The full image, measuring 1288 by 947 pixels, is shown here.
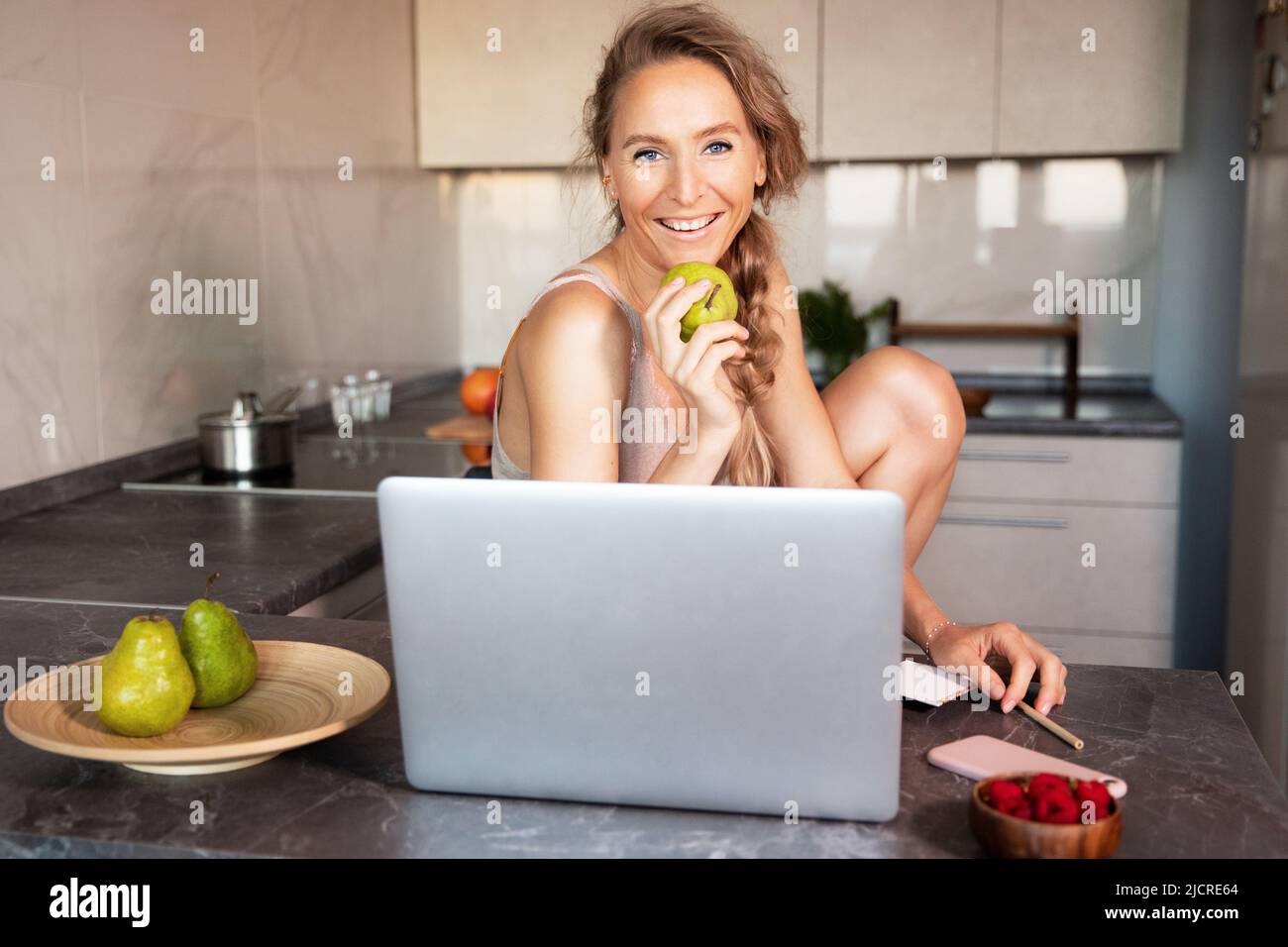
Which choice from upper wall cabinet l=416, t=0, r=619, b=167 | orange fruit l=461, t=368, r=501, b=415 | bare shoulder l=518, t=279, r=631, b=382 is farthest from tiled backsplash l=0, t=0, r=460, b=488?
bare shoulder l=518, t=279, r=631, b=382

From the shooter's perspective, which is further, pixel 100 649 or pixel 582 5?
pixel 582 5

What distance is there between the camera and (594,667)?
0.85 m

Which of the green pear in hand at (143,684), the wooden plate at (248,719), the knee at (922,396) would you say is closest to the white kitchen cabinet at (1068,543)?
the knee at (922,396)

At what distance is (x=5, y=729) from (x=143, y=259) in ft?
4.60

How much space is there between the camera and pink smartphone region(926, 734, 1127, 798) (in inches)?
36.9

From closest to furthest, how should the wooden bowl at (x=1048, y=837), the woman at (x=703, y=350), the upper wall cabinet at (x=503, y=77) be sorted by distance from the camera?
the wooden bowl at (x=1048, y=837), the woman at (x=703, y=350), the upper wall cabinet at (x=503, y=77)

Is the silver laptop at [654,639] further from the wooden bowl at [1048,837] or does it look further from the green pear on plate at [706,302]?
the green pear on plate at [706,302]

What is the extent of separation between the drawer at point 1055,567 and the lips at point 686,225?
1820 millimetres

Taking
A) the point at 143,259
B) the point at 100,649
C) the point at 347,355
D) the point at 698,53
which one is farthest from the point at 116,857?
the point at 347,355

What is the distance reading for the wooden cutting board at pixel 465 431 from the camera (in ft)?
8.91

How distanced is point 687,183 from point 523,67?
2.21 metres

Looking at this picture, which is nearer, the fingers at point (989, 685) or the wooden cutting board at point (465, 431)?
the fingers at point (989, 685)

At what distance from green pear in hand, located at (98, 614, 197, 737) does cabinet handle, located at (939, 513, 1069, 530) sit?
7.67 feet
